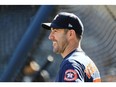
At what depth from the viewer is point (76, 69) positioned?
1354 millimetres

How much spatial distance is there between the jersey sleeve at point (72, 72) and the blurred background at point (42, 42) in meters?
1.84

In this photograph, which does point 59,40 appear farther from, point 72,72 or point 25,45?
point 25,45

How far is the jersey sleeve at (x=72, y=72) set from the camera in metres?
1.35

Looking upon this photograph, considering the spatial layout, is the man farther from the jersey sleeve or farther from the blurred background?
the blurred background

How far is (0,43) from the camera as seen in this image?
3934 millimetres

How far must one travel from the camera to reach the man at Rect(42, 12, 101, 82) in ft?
4.56

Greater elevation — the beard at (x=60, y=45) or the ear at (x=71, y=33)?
the ear at (x=71, y=33)

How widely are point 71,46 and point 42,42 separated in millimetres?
2180

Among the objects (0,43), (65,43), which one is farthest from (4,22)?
(65,43)

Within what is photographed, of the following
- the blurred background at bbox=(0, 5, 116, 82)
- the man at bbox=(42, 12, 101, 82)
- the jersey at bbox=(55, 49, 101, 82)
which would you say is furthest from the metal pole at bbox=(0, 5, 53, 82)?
the jersey at bbox=(55, 49, 101, 82)

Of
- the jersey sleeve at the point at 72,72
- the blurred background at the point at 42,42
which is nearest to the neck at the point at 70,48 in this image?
the jersey sleeve at the point at 72,72

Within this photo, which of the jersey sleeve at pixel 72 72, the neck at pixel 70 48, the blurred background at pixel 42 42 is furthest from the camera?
the blurred background at pixel 42 42

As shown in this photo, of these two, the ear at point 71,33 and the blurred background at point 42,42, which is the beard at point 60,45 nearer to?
the ear at point 71,33

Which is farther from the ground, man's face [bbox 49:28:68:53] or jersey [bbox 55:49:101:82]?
man's face [bbox 49:28:68:53]
